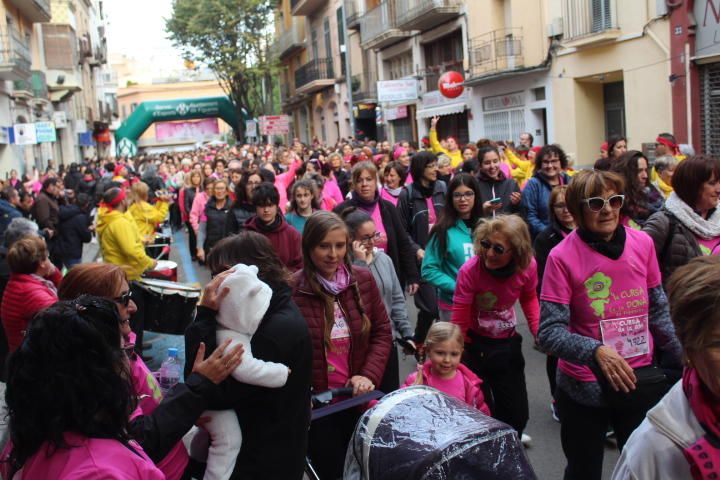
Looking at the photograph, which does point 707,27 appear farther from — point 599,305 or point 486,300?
point 599,305

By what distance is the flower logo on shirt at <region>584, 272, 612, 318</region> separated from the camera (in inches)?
131

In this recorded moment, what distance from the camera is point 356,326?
3906mm

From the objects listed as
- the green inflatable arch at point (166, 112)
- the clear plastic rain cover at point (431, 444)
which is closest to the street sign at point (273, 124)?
the green inflatable arch at point (166, 112)

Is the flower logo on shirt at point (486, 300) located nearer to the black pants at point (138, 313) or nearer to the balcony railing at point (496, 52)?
the black pants at point (138, 313)

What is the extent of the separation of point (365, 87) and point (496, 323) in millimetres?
33375

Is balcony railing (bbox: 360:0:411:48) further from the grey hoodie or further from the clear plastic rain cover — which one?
the clear plastic rain cover

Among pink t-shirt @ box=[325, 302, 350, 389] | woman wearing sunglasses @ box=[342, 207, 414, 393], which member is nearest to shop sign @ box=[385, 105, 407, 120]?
woman wearing sunglasses @ box=[342, 207, 414, 393]

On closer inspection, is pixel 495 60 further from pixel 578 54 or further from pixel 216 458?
pixel 216 458

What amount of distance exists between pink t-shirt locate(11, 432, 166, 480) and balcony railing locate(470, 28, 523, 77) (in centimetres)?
2147

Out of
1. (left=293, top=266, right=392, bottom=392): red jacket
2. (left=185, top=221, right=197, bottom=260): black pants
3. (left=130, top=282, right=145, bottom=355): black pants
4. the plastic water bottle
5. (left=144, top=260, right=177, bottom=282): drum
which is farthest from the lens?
(left=185, top=221, right=197, bottom=260): black pants

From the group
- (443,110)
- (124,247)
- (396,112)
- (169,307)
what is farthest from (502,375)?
(396,112)

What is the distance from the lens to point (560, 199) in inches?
223

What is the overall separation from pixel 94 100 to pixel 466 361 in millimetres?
59196

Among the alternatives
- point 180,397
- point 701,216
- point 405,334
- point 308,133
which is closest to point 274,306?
point 180,397
